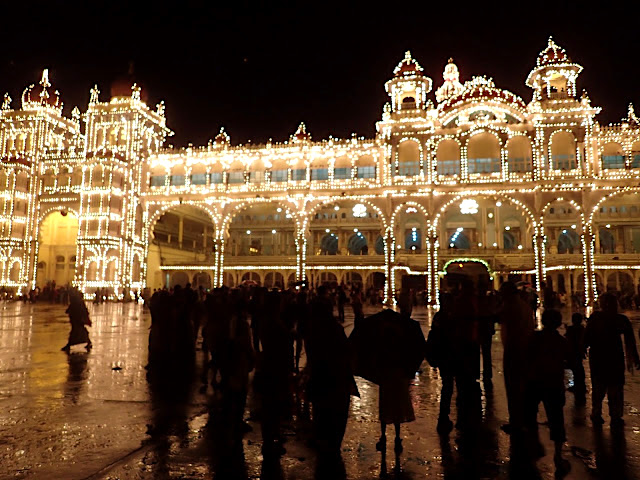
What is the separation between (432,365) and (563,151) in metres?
30.2

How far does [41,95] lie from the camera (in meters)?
38.9

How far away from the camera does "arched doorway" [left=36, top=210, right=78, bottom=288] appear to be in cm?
4069

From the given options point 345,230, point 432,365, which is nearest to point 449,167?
point 345,230

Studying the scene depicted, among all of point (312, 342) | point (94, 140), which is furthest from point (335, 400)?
point (94, 140)

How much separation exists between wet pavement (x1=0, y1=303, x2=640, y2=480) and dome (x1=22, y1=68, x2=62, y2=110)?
38.5 m

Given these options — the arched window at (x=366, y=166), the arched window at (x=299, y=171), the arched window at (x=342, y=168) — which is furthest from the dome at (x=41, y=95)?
the arched window at (x=366, y=166)

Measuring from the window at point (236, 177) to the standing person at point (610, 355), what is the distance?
3117 cm

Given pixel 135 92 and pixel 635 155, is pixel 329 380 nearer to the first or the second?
pixel 635 155

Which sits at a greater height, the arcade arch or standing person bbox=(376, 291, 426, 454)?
the arcade arch

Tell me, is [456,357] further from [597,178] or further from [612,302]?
[597,178]

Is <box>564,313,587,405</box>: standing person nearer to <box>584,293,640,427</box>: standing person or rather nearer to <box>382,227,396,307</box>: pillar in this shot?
<box>584,293,640,427</box>: standing person

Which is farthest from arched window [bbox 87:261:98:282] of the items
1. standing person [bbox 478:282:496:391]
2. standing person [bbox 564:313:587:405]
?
standing person [bbox 564:313:587:405]

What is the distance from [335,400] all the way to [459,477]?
121 centimetres

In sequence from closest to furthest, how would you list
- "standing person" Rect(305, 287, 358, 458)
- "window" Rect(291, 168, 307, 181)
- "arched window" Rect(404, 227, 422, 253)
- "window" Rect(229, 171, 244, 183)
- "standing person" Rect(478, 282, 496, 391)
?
"standing person" Rect(305, 287, 358, 458) < "standing person" Rect(478, 282, 496, 391) < "window" Rect(291, 168, 307, 181) < "window" Rect(229, 171, 244, 183) < "arched window" Rect(404, 227, 422, 253)
